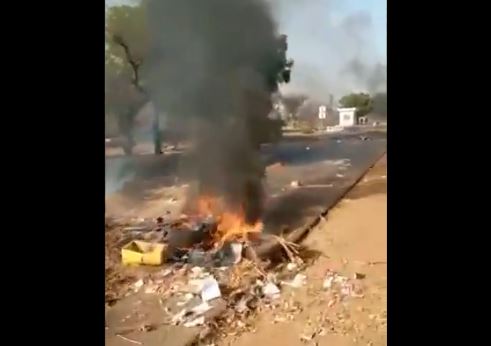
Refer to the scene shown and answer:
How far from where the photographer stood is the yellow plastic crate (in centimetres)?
139

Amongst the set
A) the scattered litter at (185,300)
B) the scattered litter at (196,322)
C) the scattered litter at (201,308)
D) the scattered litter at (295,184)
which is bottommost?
the scattered litter at (196,322)

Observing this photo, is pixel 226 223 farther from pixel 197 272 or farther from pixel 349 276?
pixel 349 276

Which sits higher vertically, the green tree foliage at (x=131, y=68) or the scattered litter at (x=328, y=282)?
the green tree foliage at (x=131, y=68)

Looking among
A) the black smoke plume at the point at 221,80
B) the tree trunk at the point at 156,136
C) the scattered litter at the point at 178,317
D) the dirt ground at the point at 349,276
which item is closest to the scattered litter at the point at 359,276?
the dirt ground at the point at 349,276

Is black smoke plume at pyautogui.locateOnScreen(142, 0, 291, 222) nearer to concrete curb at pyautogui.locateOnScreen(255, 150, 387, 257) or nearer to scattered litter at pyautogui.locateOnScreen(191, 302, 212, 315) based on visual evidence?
concrete curb at pyautogui.locateOnScreen(255, 150, 387, 257)

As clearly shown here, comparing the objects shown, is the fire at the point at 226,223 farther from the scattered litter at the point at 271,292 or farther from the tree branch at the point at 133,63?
the tree branch at the point at 133,63

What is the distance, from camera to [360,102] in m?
1.35

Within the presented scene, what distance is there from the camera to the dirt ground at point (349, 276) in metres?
1.33

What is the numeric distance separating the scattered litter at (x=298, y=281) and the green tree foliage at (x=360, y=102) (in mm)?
324
